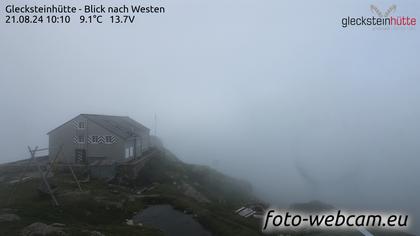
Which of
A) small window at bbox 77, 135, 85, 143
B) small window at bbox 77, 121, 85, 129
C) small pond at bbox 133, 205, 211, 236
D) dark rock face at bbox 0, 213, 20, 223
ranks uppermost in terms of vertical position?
small window at bbox 77, 121, 85, 129

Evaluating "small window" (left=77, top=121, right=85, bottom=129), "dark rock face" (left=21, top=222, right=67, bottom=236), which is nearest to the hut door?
"small window" (left=77, top=121, right=85, bottom=129)

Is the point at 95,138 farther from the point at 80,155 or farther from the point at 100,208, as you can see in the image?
the point at 100,208

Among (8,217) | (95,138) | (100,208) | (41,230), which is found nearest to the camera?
(41,230)

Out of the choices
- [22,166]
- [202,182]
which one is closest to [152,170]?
[202,182]

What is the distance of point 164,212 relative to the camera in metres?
42.6

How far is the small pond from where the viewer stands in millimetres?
36875

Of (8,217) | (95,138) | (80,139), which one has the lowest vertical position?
(8,217)

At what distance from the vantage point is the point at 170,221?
39469mm

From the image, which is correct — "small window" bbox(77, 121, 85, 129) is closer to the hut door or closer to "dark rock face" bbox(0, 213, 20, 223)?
the hut door

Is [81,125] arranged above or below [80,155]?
above

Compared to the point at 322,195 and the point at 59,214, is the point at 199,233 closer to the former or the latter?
the point at 59,214

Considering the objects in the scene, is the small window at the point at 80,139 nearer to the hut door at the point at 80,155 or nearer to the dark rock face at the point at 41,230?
the hut door at the point at 80,155

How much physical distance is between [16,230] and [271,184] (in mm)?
152732

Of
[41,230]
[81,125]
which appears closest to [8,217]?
[41,230]
